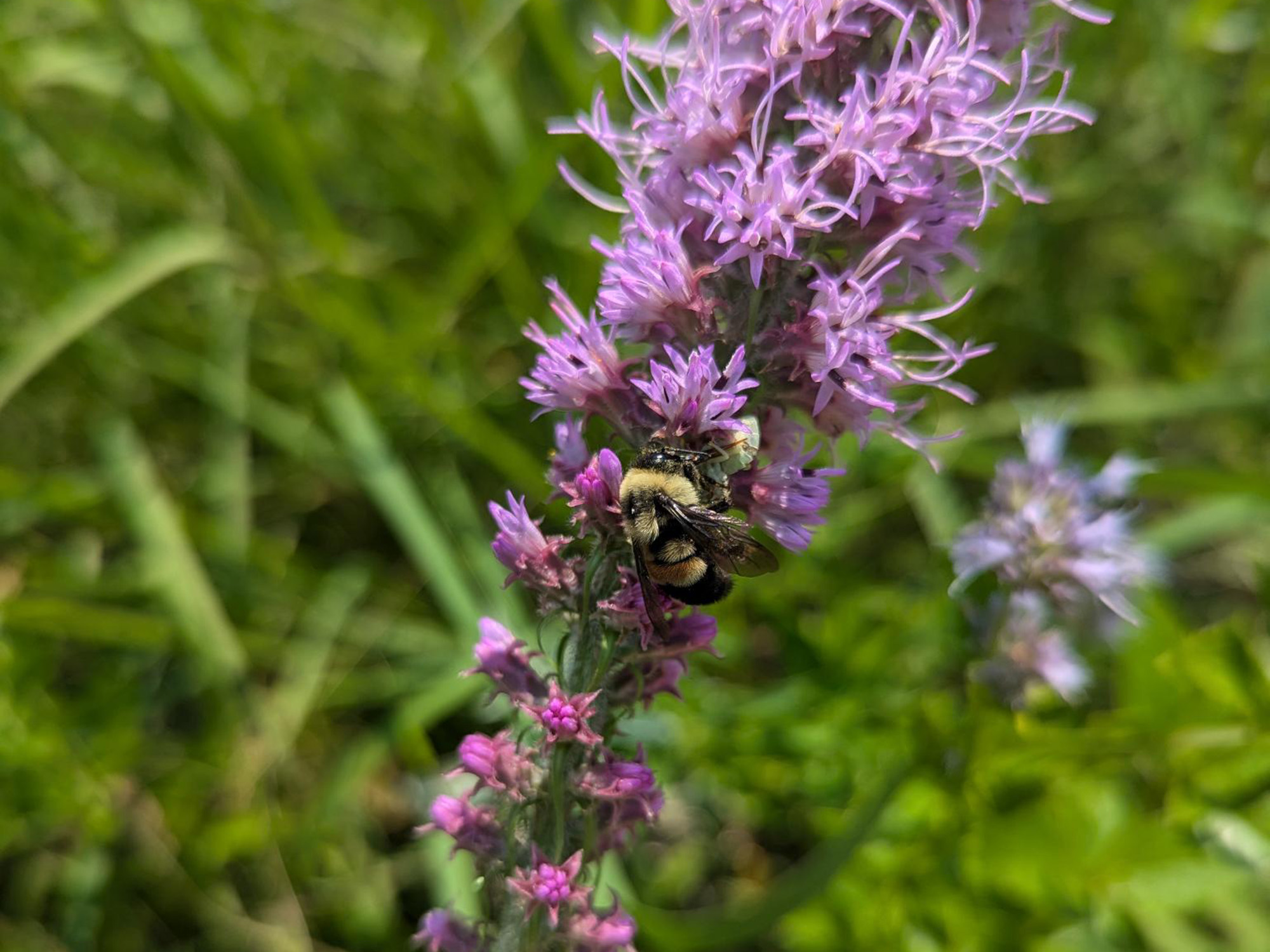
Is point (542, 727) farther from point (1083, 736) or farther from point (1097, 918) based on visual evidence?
point (1097, 918)

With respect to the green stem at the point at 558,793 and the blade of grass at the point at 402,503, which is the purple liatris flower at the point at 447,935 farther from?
the blade of grass at the point at 402,503

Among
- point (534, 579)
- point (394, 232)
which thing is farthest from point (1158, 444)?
point (534, 579)

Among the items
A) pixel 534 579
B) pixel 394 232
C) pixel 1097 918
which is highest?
pixel 394 232

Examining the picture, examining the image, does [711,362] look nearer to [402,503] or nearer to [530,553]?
[530,553]

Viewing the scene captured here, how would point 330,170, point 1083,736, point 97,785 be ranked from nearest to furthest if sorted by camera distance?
point 1083,736 → point 97,785 → point 330,170

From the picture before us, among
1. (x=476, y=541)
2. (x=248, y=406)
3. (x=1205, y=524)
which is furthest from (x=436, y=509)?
(x=1205, y=524)

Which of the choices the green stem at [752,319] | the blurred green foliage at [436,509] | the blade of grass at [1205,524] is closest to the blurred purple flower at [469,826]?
the green stem at [752,319]
